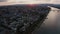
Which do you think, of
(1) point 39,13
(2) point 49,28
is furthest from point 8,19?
(2) point 49,28

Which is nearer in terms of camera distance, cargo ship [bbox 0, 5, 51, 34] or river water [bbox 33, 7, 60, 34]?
cargo ship [bbox 0, 5, 51, 34]

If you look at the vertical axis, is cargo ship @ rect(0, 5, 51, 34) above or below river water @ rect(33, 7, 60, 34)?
above

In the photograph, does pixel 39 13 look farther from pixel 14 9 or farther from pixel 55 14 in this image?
pixel 55 14

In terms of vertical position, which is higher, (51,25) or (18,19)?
(18,19)

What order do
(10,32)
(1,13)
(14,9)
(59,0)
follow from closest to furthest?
(10,32)
(1,13)
(14,9)
(59,0)

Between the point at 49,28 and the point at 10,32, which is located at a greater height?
the point at 10,32

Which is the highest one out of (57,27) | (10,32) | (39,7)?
(39,7)

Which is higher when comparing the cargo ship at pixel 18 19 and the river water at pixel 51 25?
the cargo ship at pixel 18 19

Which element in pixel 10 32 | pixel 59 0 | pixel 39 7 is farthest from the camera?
pixel 59 0
